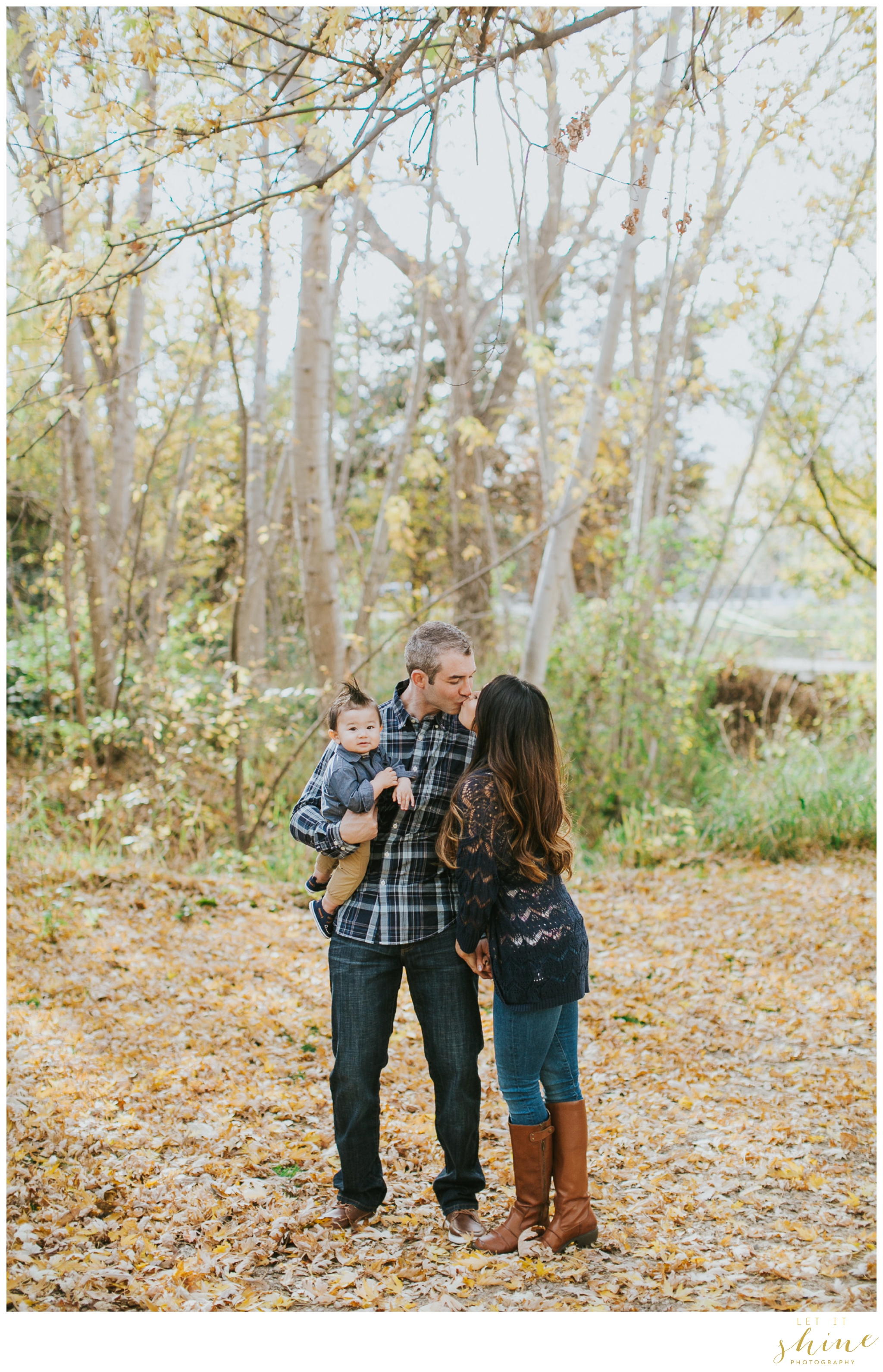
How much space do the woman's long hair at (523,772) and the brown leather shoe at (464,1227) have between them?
957mm

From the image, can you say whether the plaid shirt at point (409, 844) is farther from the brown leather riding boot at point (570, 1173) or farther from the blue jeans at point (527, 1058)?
the brown leather riding boot at point (570, 1173)

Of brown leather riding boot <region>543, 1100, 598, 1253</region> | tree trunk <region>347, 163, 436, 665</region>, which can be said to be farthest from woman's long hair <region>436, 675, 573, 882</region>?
tree trunk <region>347, 163, 436, 665</region>

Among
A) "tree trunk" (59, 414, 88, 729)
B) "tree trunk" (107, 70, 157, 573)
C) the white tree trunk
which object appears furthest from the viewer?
"tree trunk" (107, 70, 157, 573)

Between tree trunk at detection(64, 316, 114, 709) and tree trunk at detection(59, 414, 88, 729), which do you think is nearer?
tree trunk at detection(64, 316, 114, 709)

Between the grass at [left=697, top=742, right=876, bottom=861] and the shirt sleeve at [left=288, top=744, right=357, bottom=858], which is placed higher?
the shirt sleeve at [left=288, top=744, right=357, bottom=858]

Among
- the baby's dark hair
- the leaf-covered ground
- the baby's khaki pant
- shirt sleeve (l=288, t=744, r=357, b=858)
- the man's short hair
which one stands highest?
the man's short hair

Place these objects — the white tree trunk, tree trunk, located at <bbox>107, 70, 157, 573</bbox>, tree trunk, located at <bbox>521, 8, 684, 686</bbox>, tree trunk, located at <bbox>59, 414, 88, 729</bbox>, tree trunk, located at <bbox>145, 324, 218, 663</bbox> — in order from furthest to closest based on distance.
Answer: tree trunk, located at <bbox>145, 324, 218, 663</bbox>
tree trunk, located at <bbox>107, 70, 157, 573</bbox>
tree trunk, located at <bbox>59, 414, 88, 729</bbox>
tree trunk, located at <bbox>521, 8, 684, 686</bbox>
the white tree trunk

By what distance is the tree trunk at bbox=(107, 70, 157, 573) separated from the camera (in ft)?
23.4

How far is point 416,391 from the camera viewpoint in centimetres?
670

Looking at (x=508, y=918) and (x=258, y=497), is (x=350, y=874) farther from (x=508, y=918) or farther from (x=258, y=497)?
(x=258, y=497)

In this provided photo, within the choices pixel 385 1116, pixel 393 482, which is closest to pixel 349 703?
pixel 385 1116

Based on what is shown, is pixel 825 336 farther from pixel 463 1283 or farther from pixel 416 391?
pixel 463 1283

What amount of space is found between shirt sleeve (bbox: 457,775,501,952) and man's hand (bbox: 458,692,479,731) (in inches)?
7.6

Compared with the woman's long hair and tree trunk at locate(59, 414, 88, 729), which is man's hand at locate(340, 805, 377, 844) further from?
tree trunk at locate(59, 414, 88, 729)
